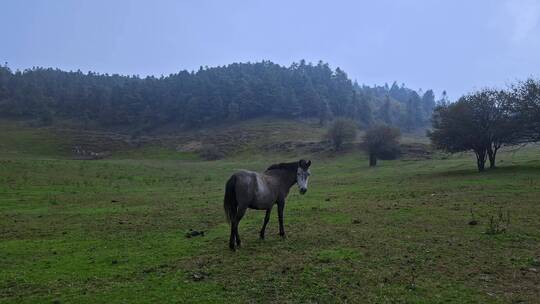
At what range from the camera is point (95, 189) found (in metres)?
33.0

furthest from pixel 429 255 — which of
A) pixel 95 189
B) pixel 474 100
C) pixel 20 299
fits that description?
pixel 474 100

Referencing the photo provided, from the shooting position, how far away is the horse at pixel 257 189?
13016 mm

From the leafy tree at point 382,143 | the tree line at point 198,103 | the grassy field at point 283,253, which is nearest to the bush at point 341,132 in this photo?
the leafy tree at point 382,143

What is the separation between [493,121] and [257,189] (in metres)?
35.5

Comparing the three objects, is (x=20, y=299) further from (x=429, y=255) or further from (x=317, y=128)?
(x=317, y=128)

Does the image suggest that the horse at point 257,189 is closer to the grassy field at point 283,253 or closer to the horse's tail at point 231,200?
the horse's tail at point 231,200

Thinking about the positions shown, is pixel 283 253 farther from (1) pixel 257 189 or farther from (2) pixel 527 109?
(2) pixel 527 109

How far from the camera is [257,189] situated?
530 inches

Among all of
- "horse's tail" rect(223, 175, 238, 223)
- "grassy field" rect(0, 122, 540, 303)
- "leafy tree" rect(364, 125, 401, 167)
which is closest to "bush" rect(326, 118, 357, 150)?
"leafy tree" rect(364, 125, 401, 167)

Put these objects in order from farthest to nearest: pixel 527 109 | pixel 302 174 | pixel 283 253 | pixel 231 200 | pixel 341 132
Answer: pixel 341 132 → pixel 527 109 → pixel 302 174 → pixel 231 200 → pixel 283 253

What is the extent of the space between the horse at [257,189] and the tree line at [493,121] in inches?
1263

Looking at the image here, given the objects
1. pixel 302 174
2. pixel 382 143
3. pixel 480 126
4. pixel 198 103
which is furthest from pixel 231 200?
pixel 198 103

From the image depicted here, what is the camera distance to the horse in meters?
13.0

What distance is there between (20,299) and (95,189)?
2525cm
